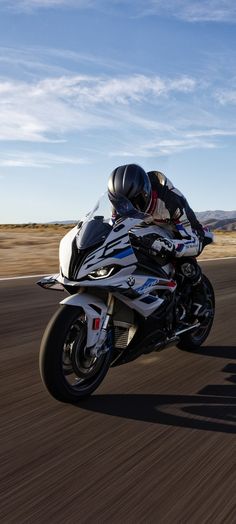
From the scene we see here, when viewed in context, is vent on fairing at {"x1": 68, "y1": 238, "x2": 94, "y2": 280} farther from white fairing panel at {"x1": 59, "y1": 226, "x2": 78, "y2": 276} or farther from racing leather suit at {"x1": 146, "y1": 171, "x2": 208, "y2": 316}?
racing leather suit at {"x1": 146, "y1": 171, "x2": 208, "y2": 316}

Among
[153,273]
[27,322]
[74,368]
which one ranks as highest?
[153,273]

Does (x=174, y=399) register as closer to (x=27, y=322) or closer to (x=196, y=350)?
(x=196, y=350)

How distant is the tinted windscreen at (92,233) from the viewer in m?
4.10

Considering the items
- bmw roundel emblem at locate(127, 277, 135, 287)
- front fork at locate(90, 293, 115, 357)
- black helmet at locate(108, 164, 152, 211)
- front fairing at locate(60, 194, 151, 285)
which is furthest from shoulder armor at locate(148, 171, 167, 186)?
front fork at locate(90, 293, 115, 357)

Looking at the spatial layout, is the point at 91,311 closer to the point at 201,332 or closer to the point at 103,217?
the point at 103,217

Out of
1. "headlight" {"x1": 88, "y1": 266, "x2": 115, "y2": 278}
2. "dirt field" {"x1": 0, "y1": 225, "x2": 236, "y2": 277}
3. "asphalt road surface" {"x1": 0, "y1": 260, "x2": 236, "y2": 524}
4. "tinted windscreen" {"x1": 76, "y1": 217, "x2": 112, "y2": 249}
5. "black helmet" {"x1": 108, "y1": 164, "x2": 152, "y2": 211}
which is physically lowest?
"dirt field" {"x1": 0, "y1": 225, "x2": 236, "y2": 277}

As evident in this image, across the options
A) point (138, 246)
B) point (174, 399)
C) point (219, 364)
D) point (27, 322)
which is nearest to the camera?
point (174, 399)

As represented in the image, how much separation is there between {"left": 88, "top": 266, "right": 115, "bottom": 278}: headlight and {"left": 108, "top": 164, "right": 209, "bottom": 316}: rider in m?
0.60

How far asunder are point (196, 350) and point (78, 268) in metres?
2.42

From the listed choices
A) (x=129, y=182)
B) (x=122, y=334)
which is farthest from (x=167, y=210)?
(x=122, y=334)

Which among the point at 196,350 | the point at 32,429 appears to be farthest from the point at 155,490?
the point at 196,350

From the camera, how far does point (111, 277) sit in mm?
4070

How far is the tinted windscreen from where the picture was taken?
13.4ft

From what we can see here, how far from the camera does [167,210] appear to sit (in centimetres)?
525
